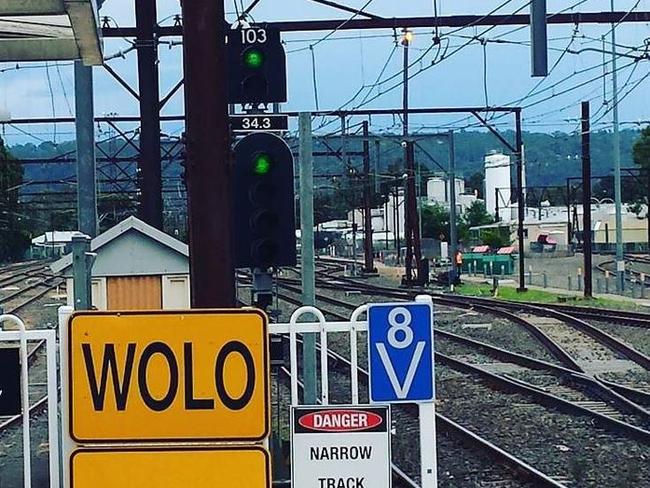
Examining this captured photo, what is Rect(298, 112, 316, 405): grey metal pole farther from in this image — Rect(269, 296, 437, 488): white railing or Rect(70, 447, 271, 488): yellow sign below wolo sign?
Rect(70, 447, 271, 488): yellow sign below wolo sign

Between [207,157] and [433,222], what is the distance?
9952 centimetres

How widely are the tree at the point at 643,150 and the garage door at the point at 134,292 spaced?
301 feet

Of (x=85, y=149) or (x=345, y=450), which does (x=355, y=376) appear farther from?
(x=85, y=149)

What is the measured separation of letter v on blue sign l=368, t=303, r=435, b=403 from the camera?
17.4 feet

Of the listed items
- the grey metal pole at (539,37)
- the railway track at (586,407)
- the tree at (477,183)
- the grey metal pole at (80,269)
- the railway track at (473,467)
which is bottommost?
the railway track at (586,407)

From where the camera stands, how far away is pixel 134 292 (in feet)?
62.0

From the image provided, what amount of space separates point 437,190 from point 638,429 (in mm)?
149160

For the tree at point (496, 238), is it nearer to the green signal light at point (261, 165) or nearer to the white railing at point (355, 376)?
the green signal light at point (261, 165)

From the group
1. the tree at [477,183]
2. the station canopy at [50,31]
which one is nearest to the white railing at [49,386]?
the station canopy at [50,31]

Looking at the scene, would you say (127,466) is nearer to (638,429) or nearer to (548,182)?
(638,429)

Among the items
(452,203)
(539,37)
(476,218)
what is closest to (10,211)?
(452,203)

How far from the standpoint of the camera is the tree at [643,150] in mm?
106188

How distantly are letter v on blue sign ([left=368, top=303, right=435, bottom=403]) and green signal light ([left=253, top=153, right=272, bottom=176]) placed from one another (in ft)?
14.6

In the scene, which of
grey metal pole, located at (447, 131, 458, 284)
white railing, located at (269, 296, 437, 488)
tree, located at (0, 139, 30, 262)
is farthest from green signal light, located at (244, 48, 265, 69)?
tree, located at (0, 139, 30, 262)
